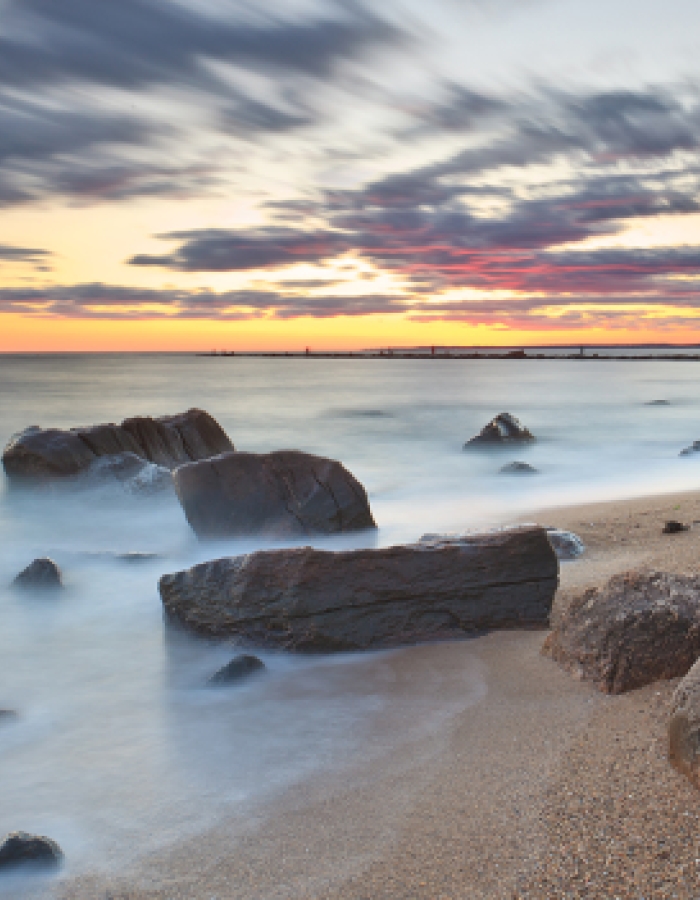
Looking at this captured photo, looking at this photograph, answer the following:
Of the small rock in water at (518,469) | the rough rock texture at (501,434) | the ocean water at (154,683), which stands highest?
the rough rock texture at (501,434)

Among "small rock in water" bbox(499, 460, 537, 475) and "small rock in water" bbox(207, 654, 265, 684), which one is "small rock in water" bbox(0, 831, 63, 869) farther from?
"small rock in water" bbox(499, 460, 537, 475)

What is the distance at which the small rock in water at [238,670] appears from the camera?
4711 mm

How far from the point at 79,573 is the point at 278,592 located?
10.5 ft

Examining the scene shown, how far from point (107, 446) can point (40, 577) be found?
5.39m

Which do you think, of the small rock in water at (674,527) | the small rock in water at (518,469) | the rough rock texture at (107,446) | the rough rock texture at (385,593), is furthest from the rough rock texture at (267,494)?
the small rock in water at (518,469)

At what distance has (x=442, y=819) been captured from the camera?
10.2 ft

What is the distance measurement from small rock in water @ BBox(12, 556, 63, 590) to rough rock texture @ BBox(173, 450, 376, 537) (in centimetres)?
171

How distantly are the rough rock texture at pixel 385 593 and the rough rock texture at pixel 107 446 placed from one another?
7.02 meters

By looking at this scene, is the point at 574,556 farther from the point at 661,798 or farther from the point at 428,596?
the point at 661,798

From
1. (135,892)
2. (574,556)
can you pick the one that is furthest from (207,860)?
(574,556)

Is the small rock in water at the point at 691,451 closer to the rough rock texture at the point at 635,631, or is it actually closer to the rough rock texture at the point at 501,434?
the rough rock texture at the point at 501,434

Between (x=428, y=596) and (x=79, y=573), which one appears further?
(x=79, y=573)

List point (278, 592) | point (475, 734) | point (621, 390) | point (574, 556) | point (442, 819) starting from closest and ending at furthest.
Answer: point (442, 819)
point (475, 734)
point (278, 592)
point (574, 556)
point (621, 390)

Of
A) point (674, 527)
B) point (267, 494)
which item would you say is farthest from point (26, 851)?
point (674, 527)
